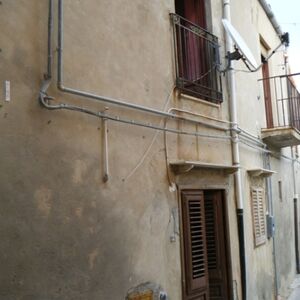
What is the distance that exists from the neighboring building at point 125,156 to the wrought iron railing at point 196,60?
0.03 m

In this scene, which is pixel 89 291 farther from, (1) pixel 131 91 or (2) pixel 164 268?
(1) pixel 131 91

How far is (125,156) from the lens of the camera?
4949mm

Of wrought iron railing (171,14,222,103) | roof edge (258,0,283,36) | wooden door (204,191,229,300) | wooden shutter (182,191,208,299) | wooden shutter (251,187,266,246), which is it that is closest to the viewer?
wooden shutter (182,191,208,299)

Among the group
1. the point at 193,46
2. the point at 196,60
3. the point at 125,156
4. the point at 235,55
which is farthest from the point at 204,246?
the point at 235,55

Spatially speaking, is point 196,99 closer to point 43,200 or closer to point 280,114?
point 43,200

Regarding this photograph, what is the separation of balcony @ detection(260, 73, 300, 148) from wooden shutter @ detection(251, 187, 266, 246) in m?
1.33

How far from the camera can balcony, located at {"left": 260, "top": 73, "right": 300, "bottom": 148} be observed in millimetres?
9898

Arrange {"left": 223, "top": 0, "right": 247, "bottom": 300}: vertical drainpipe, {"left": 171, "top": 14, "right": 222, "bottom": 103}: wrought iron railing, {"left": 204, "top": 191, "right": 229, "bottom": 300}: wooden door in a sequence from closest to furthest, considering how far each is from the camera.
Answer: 1. {"left": 171, "top": 14, "right": 222, "bottom": 103}: wrought iron railing
2. {"left": 204, "top": 191, "right": 229, "bottom": 300}: wooden door
3. {"left": 223, "top": 0, "right": 247, "bottom": 300}: vertical drainpipe

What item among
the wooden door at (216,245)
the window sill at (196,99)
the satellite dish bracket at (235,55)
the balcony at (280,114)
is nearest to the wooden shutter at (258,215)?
the balcony at (280,114)

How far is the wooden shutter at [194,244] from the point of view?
596cm

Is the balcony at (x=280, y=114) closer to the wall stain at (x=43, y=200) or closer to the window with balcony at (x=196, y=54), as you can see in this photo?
the window with balcony at (x=196, y=54)

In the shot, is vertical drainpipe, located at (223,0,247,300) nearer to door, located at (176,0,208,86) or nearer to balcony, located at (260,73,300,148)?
door, located at (176,0,208,86)

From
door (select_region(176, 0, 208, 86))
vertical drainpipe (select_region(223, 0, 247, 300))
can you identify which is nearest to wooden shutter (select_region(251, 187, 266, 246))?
vertical drainpipe (select_region(223, 0, 247, 300))

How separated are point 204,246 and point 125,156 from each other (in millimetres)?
2185
